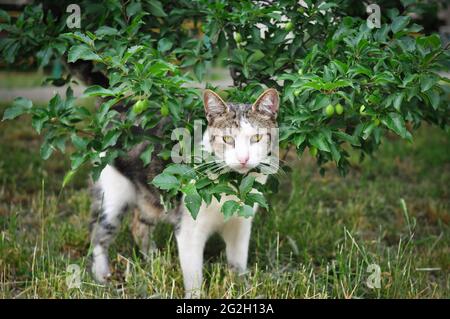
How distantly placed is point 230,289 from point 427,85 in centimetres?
Answer: 125

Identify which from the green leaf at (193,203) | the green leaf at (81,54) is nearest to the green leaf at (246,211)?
the green leaf at (193,203)

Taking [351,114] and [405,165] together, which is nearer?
[351,114]

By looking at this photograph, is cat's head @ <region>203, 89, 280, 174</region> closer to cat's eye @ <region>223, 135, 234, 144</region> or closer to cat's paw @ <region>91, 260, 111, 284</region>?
cat's eye @ <region>223, 135, 234, 144</region>

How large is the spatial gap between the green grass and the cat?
11 centimetres

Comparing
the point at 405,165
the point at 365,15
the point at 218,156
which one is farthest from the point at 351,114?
the point at 405,165

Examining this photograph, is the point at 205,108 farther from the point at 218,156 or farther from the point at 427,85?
the point at 427,85

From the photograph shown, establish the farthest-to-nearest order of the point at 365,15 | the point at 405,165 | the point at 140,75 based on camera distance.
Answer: the point at 405,165, the point at 365,15, the point at 140,75

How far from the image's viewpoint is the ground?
109 inches

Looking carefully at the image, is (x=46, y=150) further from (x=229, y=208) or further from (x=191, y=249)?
(x=229, y=208)

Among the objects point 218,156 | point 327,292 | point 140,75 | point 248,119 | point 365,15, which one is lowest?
point 327,292

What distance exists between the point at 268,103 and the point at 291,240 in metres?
1.06

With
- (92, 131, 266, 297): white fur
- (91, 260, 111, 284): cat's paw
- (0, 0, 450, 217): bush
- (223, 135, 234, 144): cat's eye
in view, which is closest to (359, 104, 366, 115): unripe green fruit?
(0, 0, 450, 217): bush

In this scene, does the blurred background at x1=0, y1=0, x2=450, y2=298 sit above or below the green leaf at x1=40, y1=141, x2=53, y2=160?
below

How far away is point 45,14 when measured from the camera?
3209 millimetres
